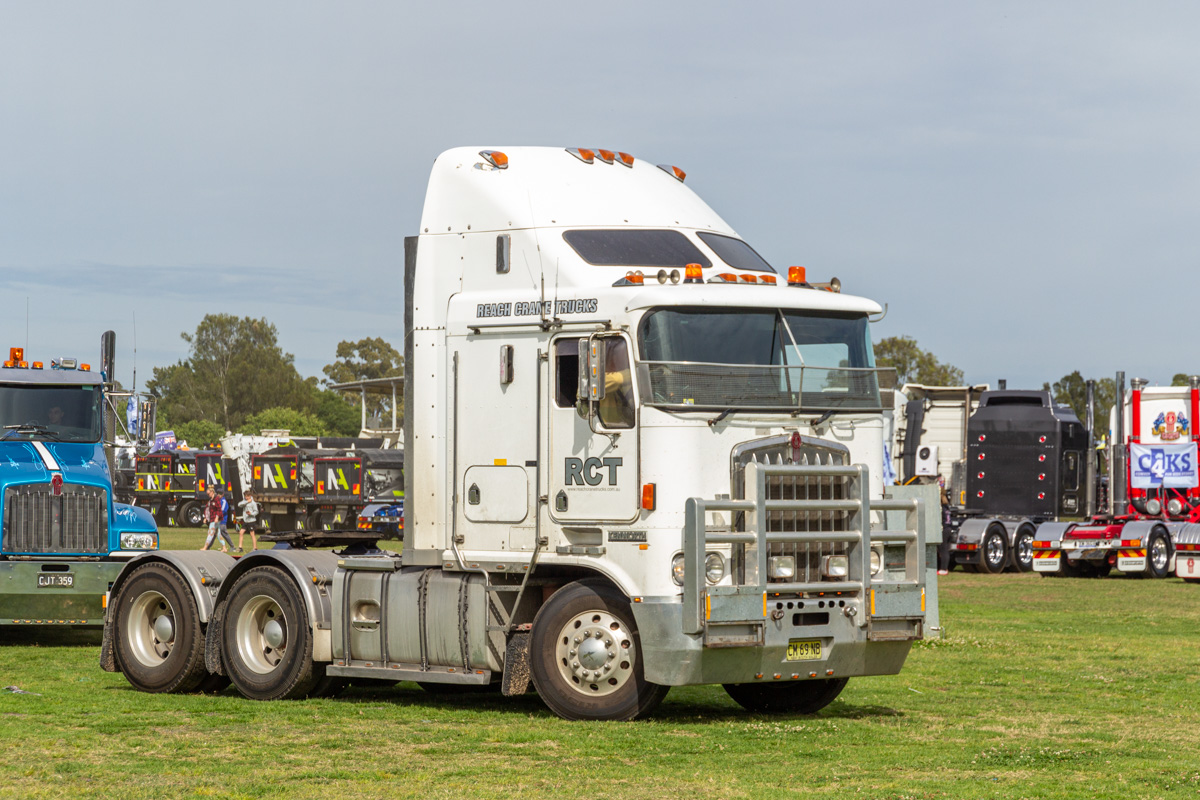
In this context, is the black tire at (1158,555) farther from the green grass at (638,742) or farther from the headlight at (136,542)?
the headlight at (136,542)

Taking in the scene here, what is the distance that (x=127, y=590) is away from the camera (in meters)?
15.5

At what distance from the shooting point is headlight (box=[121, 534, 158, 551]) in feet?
65.3

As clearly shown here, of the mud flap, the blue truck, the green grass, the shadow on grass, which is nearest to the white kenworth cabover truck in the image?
the mud flap

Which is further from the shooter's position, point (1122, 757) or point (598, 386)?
point (598, 386)

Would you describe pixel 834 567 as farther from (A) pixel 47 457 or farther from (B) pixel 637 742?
(A) pixel 47 457

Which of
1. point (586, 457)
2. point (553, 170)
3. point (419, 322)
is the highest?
point (553, 170)

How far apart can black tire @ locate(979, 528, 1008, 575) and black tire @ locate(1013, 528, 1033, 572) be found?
0.23 m

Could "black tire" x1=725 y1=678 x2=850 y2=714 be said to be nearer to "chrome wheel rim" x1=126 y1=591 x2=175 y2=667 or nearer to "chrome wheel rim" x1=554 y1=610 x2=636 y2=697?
"chrome wheel rim" x1=554 y1=610 x2=636 y2=697

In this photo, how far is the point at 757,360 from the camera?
12.7m

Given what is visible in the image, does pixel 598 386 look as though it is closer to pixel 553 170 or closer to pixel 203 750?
pixel 553 170

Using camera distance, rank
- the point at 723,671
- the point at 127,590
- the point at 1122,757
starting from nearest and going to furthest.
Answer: the point at 1122,757 < the point at 723,671 < the point at 127,590

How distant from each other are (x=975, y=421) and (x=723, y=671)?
2872 cm

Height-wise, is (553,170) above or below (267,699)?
above

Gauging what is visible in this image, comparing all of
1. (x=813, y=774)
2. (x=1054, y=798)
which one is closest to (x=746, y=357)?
(x=813, y=774)
